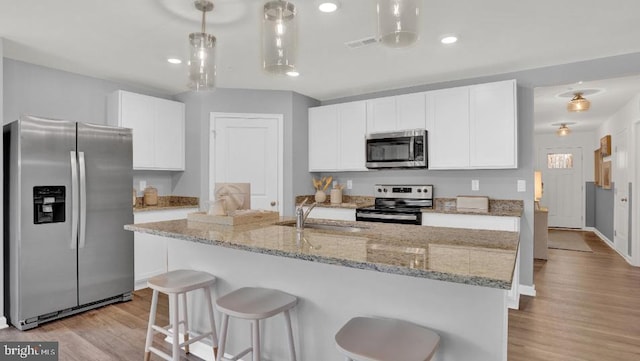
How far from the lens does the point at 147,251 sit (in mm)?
4039

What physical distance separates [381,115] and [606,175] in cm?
538

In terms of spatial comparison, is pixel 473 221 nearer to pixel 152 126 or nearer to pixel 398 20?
pixel 398 20

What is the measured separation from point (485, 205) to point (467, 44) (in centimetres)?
172

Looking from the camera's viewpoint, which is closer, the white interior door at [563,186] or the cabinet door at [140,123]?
the cabinet door at [140,123]

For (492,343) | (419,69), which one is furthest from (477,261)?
(419,69)

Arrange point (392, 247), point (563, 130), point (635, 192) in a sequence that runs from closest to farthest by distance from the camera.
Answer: point (392, 247) → point (635, 192) → point (563, 130)

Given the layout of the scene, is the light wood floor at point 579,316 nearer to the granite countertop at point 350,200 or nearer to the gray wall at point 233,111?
the granite countertop at point 350,200

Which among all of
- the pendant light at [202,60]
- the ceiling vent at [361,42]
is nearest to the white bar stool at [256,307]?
the pendant light at [202,60]

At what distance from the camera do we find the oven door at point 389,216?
389 centimetres

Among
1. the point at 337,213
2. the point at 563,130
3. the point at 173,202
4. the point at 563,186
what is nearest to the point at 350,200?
the point at 337,213

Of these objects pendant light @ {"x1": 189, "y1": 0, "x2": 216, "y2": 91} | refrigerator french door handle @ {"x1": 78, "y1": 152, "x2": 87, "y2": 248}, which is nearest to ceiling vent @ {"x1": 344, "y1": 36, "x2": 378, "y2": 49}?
pendant light @ {"x1": 189, "y1": 0, "x2": 216, "y2": 91}

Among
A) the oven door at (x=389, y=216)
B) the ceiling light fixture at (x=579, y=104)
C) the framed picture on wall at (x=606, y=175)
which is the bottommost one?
→ the oven door at (x=389, y=216)

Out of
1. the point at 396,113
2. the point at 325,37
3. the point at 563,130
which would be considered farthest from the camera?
the point at 563,130

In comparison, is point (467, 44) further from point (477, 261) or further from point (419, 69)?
point (477, 261)
